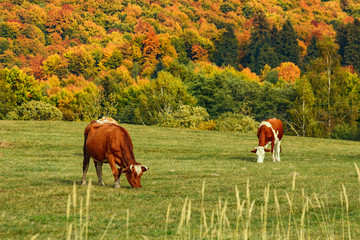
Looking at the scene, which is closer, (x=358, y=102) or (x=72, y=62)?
(x=358, y=102)

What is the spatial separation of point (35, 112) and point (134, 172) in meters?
61.3

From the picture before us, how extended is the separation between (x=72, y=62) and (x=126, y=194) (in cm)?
17205

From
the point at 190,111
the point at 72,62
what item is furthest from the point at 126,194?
the point at 72,62

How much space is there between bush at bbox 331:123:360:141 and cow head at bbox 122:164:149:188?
6688 centimetres

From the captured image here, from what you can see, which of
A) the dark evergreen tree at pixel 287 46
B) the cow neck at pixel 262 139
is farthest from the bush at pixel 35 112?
the dark evergreen tree at pixel 287 46

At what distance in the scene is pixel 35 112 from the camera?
74438 millimetres

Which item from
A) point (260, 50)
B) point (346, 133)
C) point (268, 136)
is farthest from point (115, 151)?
point (260, 50)

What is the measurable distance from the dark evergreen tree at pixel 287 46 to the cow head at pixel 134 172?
17229 cm

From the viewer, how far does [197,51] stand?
199 meters

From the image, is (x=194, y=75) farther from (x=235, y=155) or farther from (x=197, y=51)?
(x=197, y=51)

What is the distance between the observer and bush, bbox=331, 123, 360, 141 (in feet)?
256

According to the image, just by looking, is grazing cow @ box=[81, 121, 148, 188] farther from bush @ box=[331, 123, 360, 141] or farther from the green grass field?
bush @ box=[331, 123, 360, 141]

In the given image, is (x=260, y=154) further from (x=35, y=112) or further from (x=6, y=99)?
(x=6, y=99)

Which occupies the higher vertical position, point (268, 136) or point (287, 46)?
point (287, 46)
